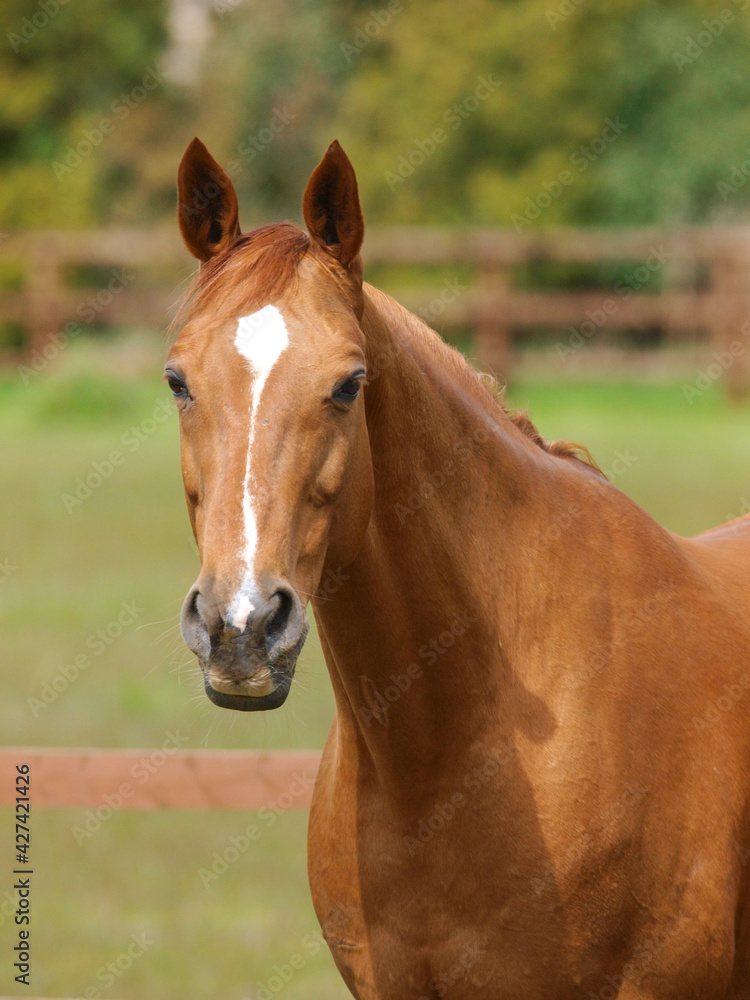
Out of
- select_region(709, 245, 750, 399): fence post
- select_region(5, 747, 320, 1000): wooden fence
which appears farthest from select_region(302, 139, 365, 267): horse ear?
select_region(709, 245, 750, 399): fence post

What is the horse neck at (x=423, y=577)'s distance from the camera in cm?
230

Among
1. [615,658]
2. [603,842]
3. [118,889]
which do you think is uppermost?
[615,658]

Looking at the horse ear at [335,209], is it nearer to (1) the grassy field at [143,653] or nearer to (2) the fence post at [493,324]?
(1) the grassy field at [143,653]

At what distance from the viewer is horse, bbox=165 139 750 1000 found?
2.20 metres

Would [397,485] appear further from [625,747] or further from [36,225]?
[36,225]

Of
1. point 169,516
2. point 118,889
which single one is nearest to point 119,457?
point 169,516

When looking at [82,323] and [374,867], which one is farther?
[82,323]

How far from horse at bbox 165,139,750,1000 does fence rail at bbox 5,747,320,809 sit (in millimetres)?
1370

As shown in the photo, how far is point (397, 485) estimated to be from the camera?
90.7 inches

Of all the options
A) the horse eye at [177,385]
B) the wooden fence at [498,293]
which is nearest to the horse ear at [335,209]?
the horse eye at [177,385]

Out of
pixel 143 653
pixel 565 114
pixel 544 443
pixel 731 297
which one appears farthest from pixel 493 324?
pixel 544 443

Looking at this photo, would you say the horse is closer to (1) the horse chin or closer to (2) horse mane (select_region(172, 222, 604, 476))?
(2) horse mane (select_region(172, 222, 604, 476))

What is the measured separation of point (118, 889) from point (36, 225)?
23.2 meters

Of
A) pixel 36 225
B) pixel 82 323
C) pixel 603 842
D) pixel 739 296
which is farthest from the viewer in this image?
pixel 36 225
